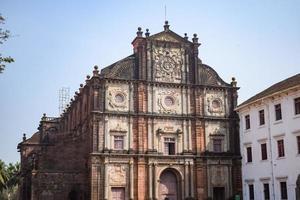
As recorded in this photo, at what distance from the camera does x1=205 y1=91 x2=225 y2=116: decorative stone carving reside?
4369cm

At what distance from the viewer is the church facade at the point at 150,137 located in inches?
1537

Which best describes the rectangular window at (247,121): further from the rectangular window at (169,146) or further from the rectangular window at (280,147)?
the rectangular window at (169,146)

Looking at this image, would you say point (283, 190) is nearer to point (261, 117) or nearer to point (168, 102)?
point (261, 117)

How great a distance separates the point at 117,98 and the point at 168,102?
484 cm

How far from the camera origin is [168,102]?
4253 centimetres

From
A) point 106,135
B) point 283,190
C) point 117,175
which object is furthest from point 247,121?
point 106,135

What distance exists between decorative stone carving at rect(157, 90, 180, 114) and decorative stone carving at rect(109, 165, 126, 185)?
6395mm

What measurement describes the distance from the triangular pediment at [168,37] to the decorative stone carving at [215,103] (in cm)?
579

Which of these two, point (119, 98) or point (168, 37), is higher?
point (168, 37)

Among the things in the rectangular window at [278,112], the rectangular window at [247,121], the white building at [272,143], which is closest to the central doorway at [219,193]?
the white building at [272,143]

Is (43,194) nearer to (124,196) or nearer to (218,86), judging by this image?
(124,196)

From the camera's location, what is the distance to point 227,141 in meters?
43.6

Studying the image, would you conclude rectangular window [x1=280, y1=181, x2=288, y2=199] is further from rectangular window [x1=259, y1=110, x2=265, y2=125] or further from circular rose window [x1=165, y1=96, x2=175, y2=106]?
circular rose window [x1=165, y1=96, x2=175, y2=106]

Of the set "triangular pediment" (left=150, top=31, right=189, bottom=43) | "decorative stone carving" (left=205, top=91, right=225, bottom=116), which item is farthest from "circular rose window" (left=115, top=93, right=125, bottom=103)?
"decorative stone carving" (left=205, top=91, right=225, bottom=116)
